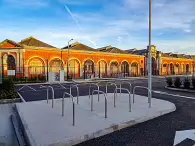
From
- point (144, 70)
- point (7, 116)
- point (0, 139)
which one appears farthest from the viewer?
point (144, 70)

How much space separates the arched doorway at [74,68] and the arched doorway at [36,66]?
5.81 m

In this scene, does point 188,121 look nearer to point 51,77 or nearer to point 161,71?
point 51,77

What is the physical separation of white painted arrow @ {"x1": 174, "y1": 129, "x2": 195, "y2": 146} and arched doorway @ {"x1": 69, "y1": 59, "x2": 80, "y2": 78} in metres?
30.3

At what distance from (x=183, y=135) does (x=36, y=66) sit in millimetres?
28846

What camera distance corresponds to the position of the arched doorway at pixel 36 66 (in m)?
29.8

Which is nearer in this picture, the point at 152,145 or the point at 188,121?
the point at 152,145

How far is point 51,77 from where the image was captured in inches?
1019

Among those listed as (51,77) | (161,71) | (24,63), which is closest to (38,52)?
(24,63)

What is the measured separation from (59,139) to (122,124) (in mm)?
2214

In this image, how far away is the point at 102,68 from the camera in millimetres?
39500

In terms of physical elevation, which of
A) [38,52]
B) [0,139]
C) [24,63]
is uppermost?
[38,52]

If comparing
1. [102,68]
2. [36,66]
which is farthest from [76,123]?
[102,68]

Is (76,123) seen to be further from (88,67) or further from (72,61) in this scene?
(88,67)

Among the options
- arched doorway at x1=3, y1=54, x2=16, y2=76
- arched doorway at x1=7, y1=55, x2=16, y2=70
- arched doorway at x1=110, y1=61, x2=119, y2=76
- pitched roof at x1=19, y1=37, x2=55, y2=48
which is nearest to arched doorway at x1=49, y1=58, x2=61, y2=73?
pitched roof at x1=19, y1=37, x2=55, y2=48
